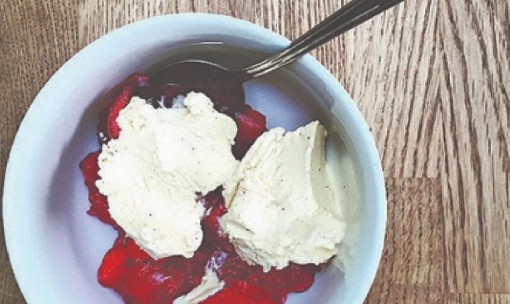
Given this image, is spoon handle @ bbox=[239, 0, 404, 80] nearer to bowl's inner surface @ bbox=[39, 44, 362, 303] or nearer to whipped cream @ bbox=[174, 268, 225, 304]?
bowl's inner surface @ bbox=[39, 44, 362, 303]

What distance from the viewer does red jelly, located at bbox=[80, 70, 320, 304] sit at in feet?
3.38

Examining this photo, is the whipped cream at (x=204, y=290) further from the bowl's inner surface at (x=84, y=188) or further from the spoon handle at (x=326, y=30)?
the spoon handle at (x=326, y=30)

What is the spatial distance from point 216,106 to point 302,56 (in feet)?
0.40

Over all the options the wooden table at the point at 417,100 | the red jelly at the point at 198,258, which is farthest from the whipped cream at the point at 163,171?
the wooden table at the point at 417,100

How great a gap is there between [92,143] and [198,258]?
187 mm

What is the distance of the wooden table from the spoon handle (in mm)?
97

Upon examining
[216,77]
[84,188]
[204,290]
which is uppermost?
[216,77]

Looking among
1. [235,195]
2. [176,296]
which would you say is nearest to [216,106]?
[235,195]

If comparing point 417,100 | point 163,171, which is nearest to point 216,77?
point 163,171

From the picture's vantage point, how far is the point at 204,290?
1037mm

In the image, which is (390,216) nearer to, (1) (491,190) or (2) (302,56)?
(1) (491,190)

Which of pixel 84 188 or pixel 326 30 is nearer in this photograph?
pixel 326 30

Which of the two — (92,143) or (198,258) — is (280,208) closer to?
(198,258)

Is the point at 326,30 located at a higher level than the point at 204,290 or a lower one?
higher
